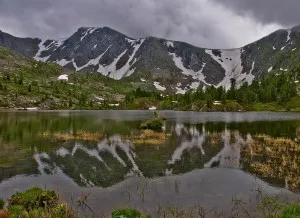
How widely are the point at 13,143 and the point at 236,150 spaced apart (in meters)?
41.0

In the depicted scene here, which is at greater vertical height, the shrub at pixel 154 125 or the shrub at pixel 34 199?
the shrub at pixel 154 125

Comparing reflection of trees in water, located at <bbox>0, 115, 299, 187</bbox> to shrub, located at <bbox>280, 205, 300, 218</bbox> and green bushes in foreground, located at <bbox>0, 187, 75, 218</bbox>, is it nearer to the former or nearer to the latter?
green bushes in foreground, located at <bbox>0, 187, 75, 218</bbox>

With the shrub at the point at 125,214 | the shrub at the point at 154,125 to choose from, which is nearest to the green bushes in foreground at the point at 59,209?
the shrub at the point at 125,214

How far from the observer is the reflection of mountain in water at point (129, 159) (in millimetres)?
42781

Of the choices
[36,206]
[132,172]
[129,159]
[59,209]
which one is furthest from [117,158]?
[59,209]

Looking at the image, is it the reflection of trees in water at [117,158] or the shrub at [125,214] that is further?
the reflection of trees in water at [117,158]

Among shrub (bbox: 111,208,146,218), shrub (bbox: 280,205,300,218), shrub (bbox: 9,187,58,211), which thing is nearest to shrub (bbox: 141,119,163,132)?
shrub (bbox: 9,187,58,211)

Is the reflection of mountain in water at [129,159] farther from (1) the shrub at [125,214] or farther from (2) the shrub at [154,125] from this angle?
(2) the shrub at [154,125]

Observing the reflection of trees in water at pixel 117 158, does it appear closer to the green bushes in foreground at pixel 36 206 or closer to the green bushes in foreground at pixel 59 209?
the green bushes in foreground at pixel 36 206

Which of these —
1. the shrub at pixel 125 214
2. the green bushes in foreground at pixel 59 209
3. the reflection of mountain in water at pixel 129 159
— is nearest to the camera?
the shrub at pixel 125 214

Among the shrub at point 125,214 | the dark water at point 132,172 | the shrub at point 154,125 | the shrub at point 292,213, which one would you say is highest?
the shrub at point 154,125

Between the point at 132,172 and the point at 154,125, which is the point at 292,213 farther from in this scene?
the point at 154,125

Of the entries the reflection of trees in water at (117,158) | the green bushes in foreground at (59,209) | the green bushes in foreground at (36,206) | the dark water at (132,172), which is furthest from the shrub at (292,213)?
the reflection of trees in water at (117,158)

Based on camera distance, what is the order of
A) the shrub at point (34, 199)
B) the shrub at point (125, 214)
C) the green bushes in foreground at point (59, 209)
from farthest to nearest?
1. the shrub at point (34, 199)
2. the green bushes in foreground at point (59, 209)
3. the shrub at point (125, 214)
